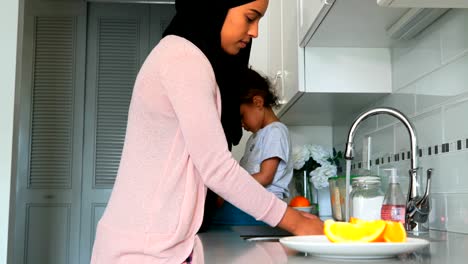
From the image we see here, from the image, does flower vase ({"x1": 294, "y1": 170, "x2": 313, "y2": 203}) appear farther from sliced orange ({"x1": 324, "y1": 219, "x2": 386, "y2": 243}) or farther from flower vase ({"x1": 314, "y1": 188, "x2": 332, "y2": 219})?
sliced orange ({"x1": 324, "y1": 219, "x2": 386, "y2": 243})

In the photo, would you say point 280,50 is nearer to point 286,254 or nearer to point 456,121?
point 456,121

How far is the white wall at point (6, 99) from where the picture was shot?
238cm

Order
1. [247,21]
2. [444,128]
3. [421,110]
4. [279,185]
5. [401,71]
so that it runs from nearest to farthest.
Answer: [247,21]
[444,128]
[421,110]
[401,71]
[279,185]

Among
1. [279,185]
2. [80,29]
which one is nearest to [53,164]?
[80,29]

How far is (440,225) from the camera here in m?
1.31

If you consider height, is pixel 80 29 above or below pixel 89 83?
above

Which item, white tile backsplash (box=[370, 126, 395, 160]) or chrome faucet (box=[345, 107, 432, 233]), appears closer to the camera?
chrome faucet (box=[345, 107, 432, 233])

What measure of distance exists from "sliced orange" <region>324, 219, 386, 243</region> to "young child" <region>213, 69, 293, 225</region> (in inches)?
37.3

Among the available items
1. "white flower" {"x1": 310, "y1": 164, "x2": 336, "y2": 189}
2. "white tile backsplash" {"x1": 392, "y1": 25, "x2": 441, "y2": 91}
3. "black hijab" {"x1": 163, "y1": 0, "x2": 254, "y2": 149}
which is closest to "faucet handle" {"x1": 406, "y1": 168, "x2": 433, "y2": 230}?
"white tile backsplash" {"x1": 392, "y1": 25, "x2": 441, "y2": 91}

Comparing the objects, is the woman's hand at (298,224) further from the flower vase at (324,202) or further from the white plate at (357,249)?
the flower vase at (324,202)

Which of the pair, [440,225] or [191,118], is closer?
[191,118]

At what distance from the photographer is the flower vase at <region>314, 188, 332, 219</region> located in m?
2.27

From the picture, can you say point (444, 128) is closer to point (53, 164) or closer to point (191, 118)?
point (191, 118)

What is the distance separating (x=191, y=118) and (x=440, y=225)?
0.73m
